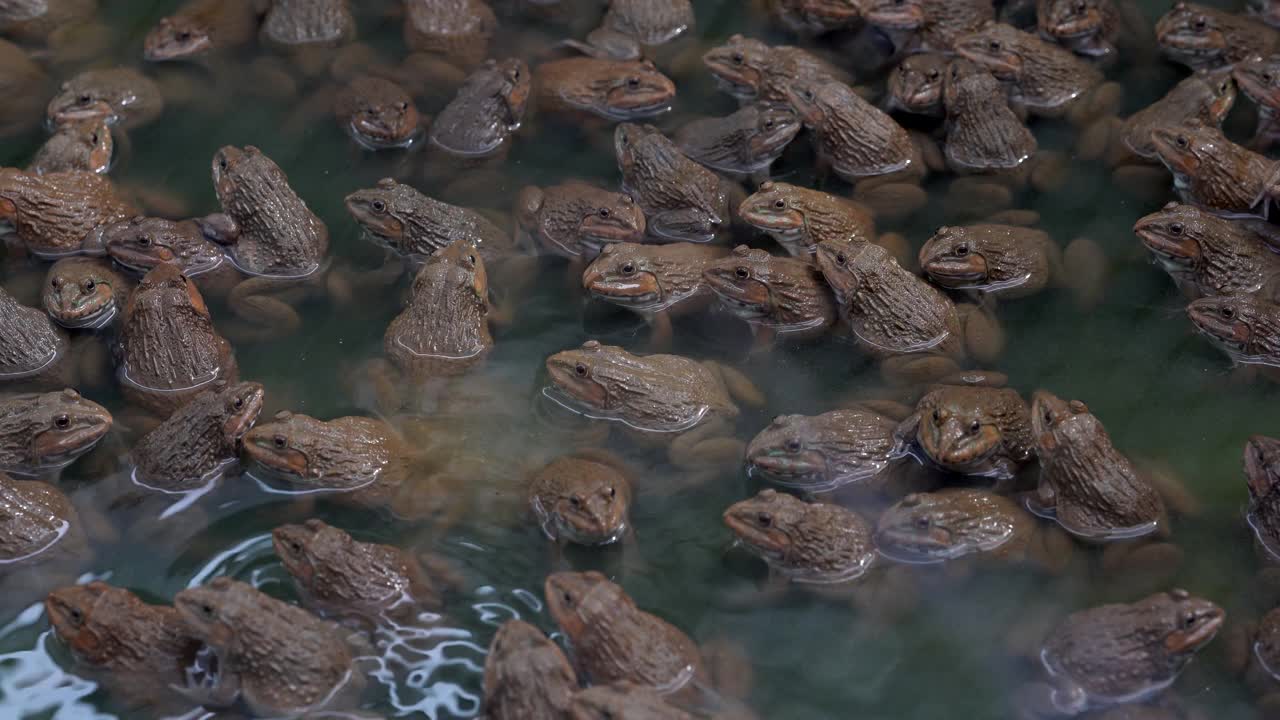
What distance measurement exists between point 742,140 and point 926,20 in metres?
2.12

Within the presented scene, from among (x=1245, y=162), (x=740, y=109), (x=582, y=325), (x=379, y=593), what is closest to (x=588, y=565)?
(x=379, y=593)

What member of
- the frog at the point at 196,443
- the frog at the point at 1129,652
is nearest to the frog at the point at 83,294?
the frog at the point at 196,443

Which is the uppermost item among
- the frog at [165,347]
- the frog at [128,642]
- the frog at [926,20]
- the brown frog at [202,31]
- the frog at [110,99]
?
the frog at [926,20]

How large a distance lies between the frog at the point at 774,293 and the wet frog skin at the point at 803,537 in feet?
5.67

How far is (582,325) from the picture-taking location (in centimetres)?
810

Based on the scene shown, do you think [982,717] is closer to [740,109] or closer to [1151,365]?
[1151,365]

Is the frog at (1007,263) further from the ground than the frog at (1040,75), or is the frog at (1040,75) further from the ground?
the frog at (1040,75)

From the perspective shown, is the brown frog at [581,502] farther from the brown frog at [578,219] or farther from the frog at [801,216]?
the frog at [801,216]

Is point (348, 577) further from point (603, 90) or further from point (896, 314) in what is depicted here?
point (603, 90)

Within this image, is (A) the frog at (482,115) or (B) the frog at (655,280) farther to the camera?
(A) the frog at (482,115)

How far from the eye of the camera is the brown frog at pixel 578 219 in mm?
8227

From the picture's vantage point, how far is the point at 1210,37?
929 cm

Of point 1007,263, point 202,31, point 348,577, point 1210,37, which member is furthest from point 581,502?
point 1210,37

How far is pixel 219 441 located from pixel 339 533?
1191mm
